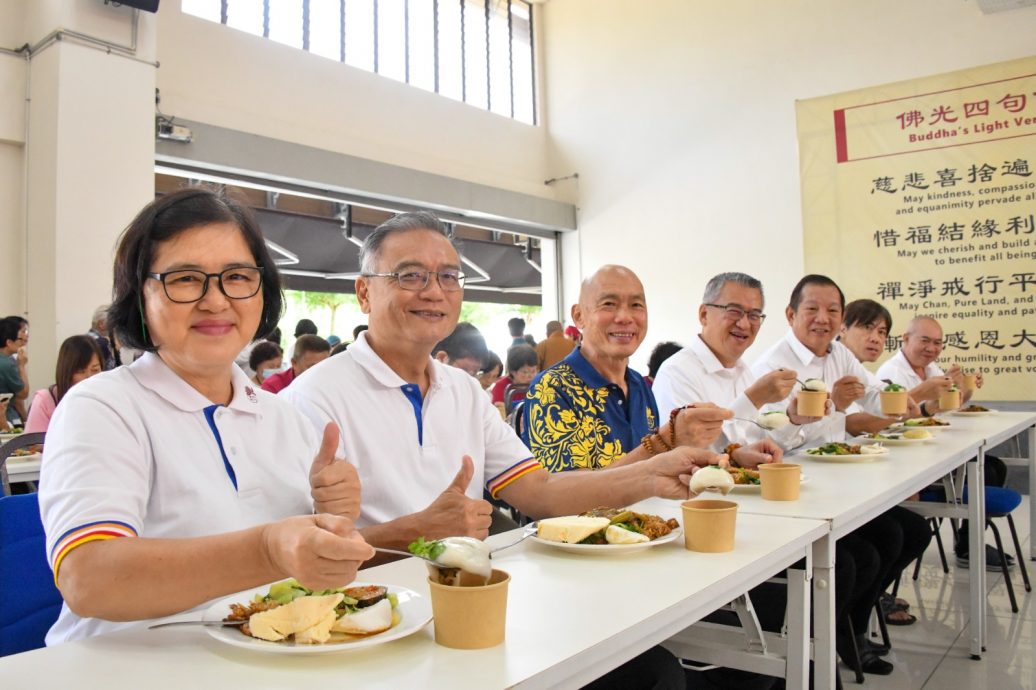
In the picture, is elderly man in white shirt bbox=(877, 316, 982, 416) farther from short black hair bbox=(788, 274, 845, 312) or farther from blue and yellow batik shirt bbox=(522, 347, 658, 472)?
blue and yellow batik shirt bbox=(522, 347, 658, 472)

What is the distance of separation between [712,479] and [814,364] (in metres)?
2.45

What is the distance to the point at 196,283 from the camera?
4.47ft

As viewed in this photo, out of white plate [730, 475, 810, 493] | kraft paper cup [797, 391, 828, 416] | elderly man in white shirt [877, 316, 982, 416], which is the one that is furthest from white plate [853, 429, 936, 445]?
elderly man in white shirt [877, 316, 982, 416]

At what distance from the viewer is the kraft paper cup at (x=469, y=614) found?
38.5 inches

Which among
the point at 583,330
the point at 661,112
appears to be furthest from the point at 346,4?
the point at 583,330

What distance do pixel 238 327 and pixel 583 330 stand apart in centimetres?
151

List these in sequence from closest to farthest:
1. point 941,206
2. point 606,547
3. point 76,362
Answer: point 606,547 < point 76,362 < point 941,206

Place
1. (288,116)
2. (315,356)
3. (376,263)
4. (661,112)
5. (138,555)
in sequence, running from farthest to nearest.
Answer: (661,112), (288,116), (315,356), (376,263), (138,555)

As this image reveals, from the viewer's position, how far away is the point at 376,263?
2043mm

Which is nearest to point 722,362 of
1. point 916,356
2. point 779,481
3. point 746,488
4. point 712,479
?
point 746,488

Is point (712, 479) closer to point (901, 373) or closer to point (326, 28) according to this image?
point (901, 373)

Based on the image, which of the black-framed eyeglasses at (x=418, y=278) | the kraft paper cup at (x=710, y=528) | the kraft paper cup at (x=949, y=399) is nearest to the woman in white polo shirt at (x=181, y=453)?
the black-framed eyeglasses at (x=418, y=278)

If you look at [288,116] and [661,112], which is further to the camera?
[661,112]

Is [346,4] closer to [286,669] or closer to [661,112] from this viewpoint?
[661,112]
